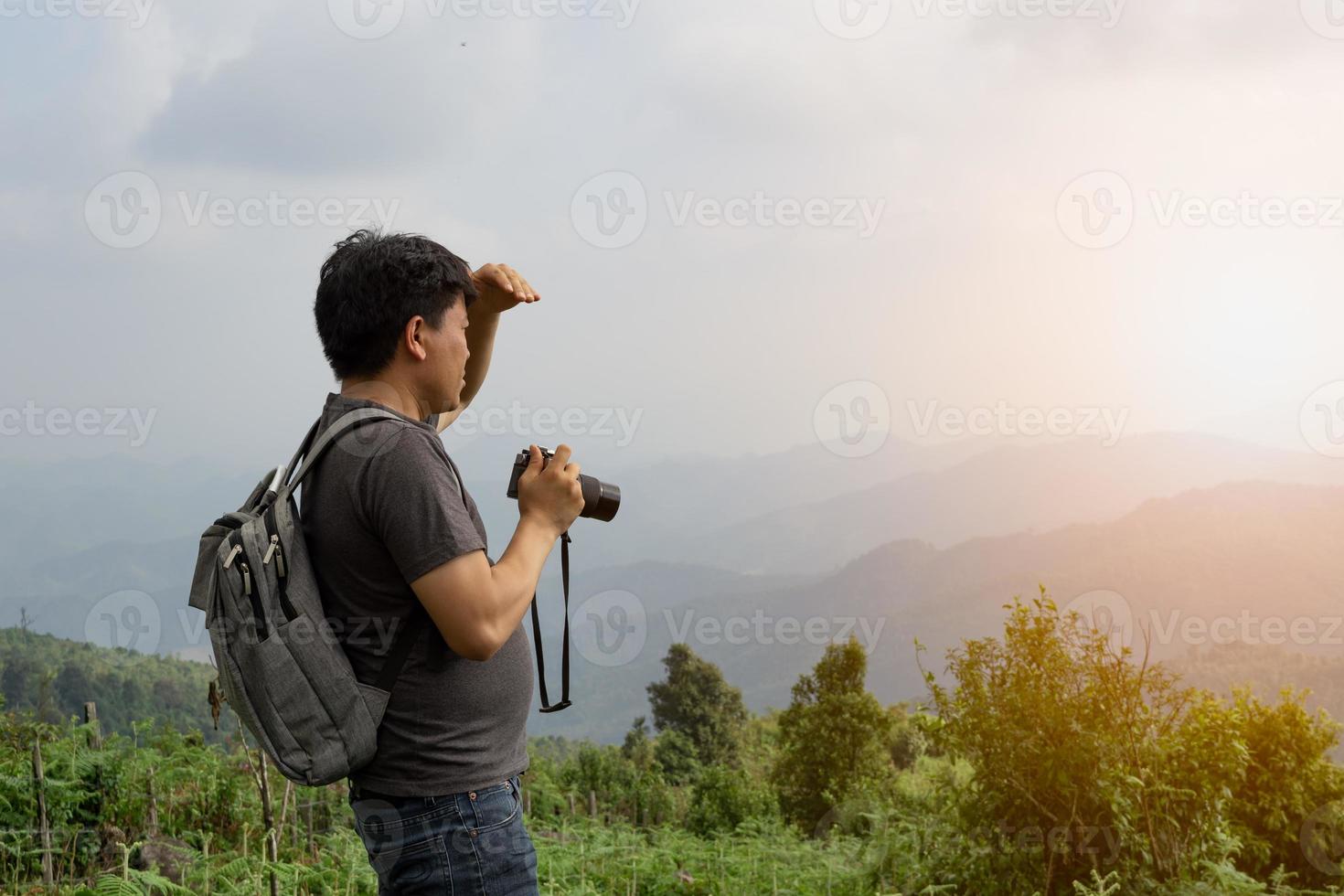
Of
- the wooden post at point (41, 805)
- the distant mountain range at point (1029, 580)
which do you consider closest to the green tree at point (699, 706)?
the distant mountain range at point (1029, 580)

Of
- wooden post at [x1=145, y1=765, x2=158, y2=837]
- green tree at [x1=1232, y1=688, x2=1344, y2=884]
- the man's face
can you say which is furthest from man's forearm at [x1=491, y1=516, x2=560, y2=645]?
green tree at [x1=1232, y1=688, x2=1344, y2=884]

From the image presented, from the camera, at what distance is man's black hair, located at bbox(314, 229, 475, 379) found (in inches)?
63.9

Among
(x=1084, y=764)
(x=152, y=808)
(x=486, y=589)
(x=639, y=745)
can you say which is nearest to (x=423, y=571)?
(x=486, y=589)

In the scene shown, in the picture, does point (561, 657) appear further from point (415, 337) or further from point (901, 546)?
point (901, 546)

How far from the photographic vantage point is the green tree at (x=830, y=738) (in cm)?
1155

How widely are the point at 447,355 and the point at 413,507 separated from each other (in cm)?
31

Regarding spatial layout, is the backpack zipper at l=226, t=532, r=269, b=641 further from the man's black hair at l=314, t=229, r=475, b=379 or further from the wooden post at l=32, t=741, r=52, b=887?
the wooden post at l=32, t=741, r=52, b=887

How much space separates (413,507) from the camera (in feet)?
4.83

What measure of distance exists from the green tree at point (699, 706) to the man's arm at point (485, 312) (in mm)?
15996

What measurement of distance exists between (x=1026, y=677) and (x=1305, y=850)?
1.71 meters

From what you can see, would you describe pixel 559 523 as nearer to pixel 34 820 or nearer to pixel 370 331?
pixel 370 331

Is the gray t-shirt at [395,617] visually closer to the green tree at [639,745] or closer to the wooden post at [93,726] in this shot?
the wooden post at [93,726]

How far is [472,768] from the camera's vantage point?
1.57 metres

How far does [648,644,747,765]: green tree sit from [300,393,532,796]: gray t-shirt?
16.5 meters
